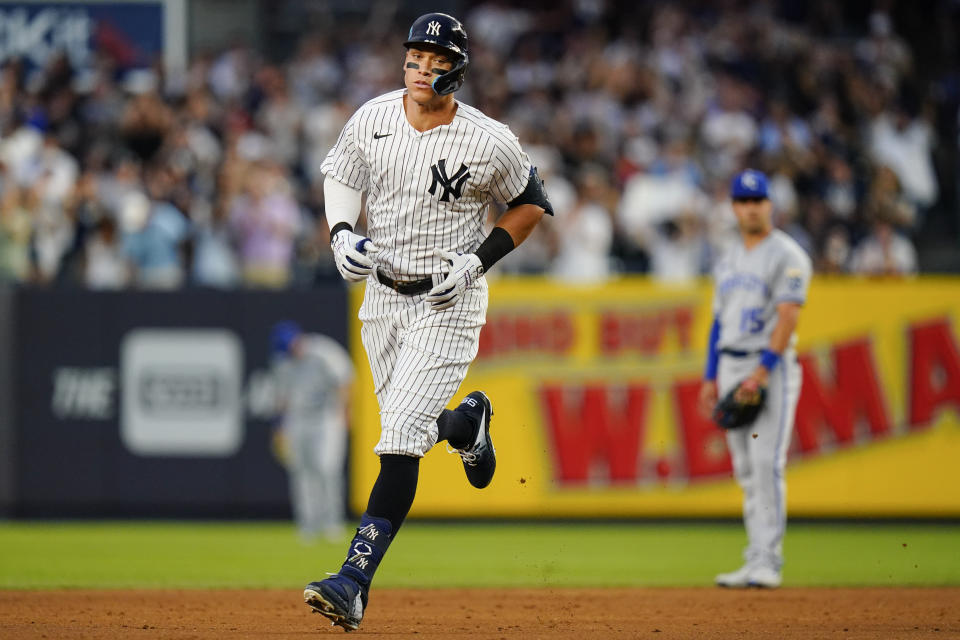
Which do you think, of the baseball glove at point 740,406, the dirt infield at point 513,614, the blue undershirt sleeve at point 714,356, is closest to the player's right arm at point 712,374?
the blue undershirt sleeve at point 714,356

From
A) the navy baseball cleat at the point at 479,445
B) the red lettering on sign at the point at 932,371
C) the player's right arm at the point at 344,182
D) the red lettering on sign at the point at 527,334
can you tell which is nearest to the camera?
the player's right arm at the point at 344,182

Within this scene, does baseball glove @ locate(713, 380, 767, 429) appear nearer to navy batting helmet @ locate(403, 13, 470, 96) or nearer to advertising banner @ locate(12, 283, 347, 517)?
navy batting helmet @ locate(403, 13, 470, 96)

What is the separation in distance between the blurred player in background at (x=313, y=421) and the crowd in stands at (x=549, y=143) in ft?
4.48

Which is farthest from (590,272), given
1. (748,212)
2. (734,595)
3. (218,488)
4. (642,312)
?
(734,595)

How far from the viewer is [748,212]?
9094 millimetres

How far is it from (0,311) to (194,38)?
6262 mm

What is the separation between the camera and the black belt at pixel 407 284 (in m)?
6.18

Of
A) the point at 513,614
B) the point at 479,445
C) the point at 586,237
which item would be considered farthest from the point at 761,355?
the point at 586,237

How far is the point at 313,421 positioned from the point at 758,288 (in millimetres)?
5973

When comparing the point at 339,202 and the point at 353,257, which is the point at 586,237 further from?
the point at 353,257

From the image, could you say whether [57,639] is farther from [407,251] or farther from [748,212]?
[748,212]

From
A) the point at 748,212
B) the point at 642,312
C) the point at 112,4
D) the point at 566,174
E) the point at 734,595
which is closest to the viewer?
the point at 734,595

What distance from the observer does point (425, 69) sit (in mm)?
6078

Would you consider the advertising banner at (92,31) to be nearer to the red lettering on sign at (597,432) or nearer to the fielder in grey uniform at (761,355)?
the red lettering on sign at (597,432)
